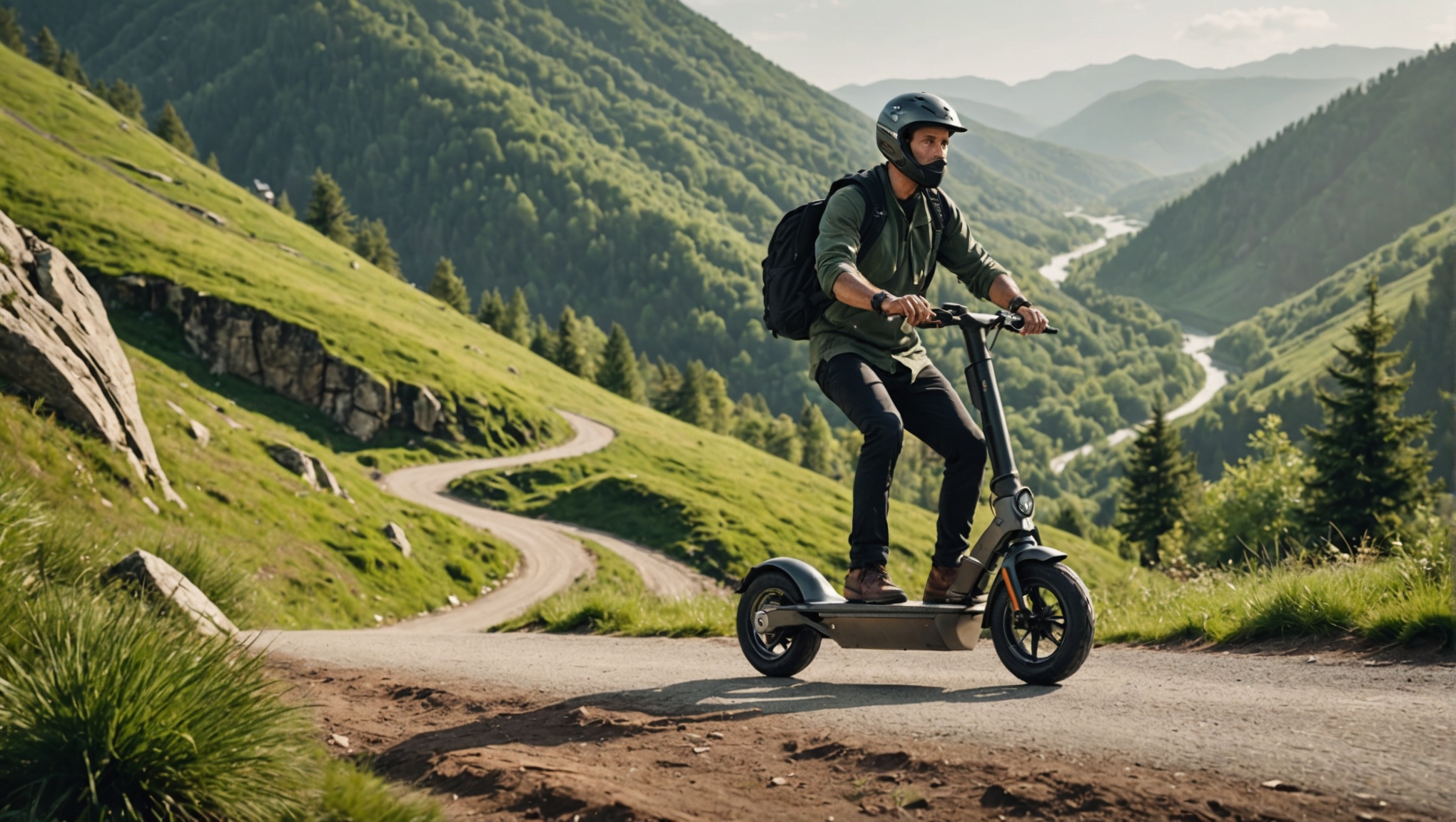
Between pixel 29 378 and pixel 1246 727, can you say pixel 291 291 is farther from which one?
pixel 1246 727

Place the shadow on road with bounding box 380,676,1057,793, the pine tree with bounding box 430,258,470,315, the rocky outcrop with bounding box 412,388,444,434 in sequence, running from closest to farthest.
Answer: the shadow on road with bounding box 380,676,1057,793, the rocky outcrop with bounding box 412,388,444,434, the pine tree with bounding box 430,258,470,315

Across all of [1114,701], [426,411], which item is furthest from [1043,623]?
[426,411]

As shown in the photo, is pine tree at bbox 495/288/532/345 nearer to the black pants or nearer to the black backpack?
the black backpack

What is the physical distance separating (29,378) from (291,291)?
6376 cm

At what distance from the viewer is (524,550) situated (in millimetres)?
59219

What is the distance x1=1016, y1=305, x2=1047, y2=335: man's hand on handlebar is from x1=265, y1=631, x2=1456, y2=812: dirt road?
221cm

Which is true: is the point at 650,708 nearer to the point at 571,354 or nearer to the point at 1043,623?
the point at 1043,623

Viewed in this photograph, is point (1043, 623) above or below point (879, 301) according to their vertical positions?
below

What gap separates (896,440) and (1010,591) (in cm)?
110

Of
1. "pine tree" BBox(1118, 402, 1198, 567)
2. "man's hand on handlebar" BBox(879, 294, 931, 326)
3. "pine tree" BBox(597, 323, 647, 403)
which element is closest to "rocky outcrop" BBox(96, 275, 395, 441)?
"pine tree" BBox(597, 323, 647, 403)

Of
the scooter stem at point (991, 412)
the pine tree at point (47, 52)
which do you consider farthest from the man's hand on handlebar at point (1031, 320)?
the pine tree at point (47, 52)

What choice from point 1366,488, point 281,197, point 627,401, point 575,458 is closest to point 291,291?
point 575,458

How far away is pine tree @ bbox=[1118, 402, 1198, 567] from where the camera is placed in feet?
225

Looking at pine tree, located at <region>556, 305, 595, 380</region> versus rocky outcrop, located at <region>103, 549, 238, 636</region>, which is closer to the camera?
rocky outcrop, located at <region>103, 549, 238, 636</region>
